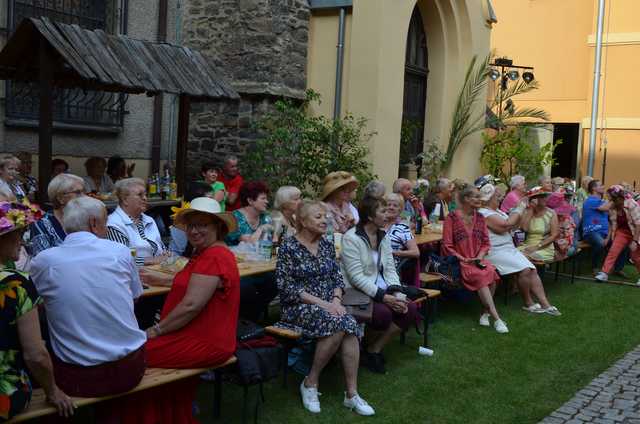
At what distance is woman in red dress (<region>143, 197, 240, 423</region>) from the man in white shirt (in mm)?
352

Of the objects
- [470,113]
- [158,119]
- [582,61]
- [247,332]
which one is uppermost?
[582,61]

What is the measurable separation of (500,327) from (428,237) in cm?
129

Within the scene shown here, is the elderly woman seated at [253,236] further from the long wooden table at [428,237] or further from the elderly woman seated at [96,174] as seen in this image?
the elderly woman seated at [96,174]

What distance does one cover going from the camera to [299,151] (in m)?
10.8

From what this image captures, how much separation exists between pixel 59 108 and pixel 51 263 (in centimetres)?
656

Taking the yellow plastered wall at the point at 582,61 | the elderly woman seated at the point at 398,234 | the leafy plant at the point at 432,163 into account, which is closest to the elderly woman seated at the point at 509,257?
the elderly woman seated at the point at 398,234

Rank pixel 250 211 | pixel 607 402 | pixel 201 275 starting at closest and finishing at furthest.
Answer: pixel 201 275 → pixel 607 402 → pixel 250 211

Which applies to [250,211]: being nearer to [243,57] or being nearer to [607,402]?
[607,402]

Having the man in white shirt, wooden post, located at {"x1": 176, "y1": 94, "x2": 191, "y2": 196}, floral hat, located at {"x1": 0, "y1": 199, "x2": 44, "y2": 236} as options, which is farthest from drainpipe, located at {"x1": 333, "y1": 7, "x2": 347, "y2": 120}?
floral hat, located at {"x1": 0, "y1": 199, "x2": 44, "y2": 236}

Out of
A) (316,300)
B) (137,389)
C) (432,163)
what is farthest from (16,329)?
(432,163)

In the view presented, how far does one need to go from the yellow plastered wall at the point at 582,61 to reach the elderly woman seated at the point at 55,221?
18.4 meters

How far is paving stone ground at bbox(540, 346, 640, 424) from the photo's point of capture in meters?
5.16

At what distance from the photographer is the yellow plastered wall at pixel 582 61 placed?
2028cm

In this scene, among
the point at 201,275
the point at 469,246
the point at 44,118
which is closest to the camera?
the point at 201,275
